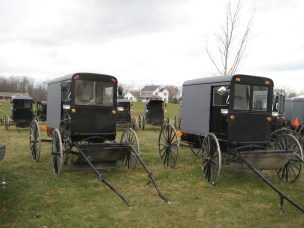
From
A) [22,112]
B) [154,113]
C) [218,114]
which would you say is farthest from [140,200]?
[22,112]

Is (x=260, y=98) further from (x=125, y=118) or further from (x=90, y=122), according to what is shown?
(x=125, y=118)

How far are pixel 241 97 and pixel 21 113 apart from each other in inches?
581

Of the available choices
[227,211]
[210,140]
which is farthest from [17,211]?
[210,140]

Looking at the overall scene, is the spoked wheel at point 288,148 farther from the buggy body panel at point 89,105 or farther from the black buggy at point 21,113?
the black buggy at point 21,113

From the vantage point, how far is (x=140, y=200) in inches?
235

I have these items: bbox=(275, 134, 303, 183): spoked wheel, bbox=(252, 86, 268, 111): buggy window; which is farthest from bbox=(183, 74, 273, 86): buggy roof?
bbox=(275, 134, 303, 183): spoked wheel

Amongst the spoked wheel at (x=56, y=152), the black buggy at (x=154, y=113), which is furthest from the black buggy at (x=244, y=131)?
the black buggy at (x=154, y=113)

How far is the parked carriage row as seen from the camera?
6.97 meters

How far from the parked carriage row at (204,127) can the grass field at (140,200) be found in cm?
42

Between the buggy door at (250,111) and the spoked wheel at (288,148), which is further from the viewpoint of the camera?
the spoked wheel at (288,148)

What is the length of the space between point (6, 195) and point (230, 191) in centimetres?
459

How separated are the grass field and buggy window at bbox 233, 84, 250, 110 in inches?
72.3

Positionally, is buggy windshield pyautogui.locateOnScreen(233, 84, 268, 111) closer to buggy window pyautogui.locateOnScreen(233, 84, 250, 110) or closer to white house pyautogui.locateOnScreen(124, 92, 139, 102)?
buggy window pyautogui.locateOnScreen(233, 84, 250, 110)

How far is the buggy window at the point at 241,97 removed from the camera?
7199mm
